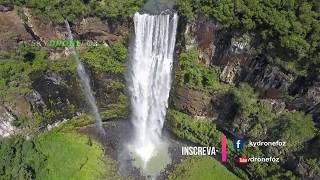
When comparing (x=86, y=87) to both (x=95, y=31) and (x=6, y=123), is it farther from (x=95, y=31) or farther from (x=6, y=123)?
(x=6, y=123)

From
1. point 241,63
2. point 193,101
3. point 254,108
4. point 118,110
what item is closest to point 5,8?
point 118,110

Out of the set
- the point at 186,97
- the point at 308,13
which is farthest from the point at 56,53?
the point at 308,13

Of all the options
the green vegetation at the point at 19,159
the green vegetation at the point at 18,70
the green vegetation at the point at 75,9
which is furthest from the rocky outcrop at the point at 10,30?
the green vegetation at the point at 19,159

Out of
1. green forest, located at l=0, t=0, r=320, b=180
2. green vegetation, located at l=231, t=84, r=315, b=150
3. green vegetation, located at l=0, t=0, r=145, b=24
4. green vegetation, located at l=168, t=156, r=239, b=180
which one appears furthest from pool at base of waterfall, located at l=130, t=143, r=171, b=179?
green vegetation, located at l=0, t=0, r=145, b=24

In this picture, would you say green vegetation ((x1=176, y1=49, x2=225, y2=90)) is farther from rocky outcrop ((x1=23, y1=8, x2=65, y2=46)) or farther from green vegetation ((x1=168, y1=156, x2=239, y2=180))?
rocky outcrop ((x1=23, y1=8, x2=65, y2=46))

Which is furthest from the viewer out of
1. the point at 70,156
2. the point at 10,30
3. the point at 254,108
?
the point at 70,156

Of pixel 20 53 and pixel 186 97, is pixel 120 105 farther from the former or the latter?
pixel 20 53
